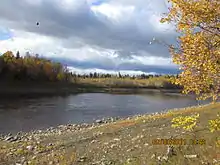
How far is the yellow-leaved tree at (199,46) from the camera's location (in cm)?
786

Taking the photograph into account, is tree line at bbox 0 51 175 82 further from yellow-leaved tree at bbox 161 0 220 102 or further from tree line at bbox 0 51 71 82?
yellow-leaved tree at bbox 161 0 220 102

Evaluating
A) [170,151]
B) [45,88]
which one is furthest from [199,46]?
[45,88]

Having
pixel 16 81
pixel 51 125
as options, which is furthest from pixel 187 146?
pixel 16 81

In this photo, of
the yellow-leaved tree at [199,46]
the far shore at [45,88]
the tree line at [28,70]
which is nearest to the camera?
the yellow-leaved tree at [199,46]

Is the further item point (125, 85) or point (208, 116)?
point (125, 85)

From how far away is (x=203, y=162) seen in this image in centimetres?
1091

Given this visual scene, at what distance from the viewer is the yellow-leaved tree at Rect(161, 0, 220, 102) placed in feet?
25.8

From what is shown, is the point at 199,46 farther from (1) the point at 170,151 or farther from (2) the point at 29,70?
(2) the point at 29,70

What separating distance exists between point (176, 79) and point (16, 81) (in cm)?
12473

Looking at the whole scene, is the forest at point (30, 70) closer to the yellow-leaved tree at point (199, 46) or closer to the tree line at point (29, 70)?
the tree line at point (29, 70)

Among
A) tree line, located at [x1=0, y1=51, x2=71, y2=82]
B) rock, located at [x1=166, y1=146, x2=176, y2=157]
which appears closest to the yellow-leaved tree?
rock, located at [x1=166, y1=146, x2=176, y2=157]

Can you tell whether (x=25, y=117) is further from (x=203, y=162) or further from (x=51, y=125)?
(x=203, y=162)

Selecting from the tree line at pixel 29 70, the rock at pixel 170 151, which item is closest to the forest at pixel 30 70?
the tree line at pixel 29 70

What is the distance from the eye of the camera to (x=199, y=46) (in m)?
8.05
